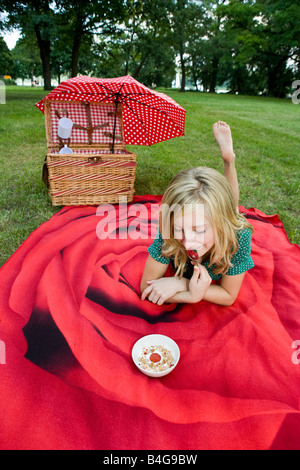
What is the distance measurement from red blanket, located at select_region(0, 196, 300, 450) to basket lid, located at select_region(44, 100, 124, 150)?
1.72 metres

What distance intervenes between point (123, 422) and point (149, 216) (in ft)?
6.10

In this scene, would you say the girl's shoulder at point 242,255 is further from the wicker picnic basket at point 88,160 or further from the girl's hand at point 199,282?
the wicker picnic basket at point 88,160

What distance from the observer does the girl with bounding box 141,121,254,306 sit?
1.27 m

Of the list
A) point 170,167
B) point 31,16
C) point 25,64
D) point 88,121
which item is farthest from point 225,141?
point 25,64

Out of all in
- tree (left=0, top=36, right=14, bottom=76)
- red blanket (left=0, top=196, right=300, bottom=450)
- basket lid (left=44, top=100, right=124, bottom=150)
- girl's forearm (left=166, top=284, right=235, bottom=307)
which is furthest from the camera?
tree (left=0, top=36, right=14, bottom=76)

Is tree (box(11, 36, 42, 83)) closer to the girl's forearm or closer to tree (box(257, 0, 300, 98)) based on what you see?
tree (box(257, 0, 300, 98))

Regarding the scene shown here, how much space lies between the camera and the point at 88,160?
2840mm

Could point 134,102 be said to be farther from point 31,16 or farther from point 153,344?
point 31,16

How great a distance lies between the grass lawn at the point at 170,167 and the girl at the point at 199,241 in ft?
4.14

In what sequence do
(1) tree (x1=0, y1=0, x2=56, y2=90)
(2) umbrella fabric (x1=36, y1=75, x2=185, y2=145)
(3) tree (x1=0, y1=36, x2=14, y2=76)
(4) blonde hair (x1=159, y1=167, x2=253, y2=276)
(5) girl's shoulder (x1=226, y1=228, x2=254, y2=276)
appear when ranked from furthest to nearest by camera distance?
1. (3) tree (x1=0, y1=36, x2=14, y2=76)
2. (1) tree (x1=0, y1=0, x2=56, y2=90)
3. (2) umbrella fabric (x1=36, y1=75, x2=185, y2=145)
4. (5) girl's shoulder (x1=226, y1=228, x2=254, y2=276)
5. (4) blonde hair (x1=159, y1=167, x2=253, y2=276)

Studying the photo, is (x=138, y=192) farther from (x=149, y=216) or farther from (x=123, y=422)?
(x=123, y=422)

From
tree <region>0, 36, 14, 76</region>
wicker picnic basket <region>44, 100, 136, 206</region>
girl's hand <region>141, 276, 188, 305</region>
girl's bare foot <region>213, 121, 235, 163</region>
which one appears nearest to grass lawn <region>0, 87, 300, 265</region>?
wicker picnic basket <region>44, 100, 136, 206</region>

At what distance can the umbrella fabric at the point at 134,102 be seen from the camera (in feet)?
8.69
